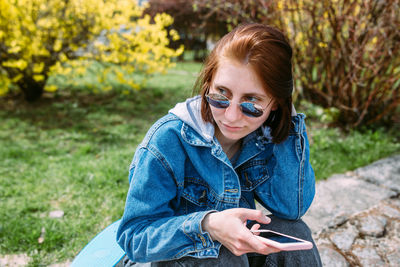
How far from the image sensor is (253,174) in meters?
1.45

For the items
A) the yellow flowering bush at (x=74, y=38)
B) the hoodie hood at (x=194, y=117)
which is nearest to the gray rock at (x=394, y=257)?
the hoodie hood at (x=194, y=117)

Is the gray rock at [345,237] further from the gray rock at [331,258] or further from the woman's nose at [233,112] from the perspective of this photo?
the woman's nose at [233,112]

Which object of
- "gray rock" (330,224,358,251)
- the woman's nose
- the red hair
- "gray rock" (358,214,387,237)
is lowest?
"gray rock" (330,224,358,251)

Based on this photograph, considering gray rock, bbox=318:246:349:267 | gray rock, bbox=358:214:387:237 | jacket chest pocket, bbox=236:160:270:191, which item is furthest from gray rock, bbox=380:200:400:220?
jacket chest pocket, bbox=236:160:270:191

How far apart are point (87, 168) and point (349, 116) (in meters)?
3.01

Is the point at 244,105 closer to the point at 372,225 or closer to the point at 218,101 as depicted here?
the point at 218,101

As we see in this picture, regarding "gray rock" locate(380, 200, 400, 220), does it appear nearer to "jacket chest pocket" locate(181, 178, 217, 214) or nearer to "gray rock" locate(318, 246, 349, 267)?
"gray rock" locate(318, 246, 349, 267)

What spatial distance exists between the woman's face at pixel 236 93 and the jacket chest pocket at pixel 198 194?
247 mm

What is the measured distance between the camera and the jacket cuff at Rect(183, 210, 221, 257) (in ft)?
3.56

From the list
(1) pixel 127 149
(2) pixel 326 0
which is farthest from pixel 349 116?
(1) pixel 127 149

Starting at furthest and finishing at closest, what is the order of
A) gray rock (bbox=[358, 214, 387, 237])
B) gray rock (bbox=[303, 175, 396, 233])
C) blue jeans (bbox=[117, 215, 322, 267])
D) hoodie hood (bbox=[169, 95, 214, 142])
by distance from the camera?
gray rock (bbox=[303, 175, 396, 233]) < gray rock (bbox=[358, 214, 387, 237]) < hoodie hood (bbox=[169, 95, 214, 142]) < blue jeans (bbox=[117, 215, 322, 267])

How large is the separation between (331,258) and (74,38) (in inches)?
167

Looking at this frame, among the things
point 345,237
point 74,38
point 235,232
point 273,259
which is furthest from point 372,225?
point 74,38

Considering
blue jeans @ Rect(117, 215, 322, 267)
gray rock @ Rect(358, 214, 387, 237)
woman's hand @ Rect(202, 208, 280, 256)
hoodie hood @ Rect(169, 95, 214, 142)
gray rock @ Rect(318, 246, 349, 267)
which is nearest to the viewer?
woman's hand @ Rect(202, 208, 280, 256)
